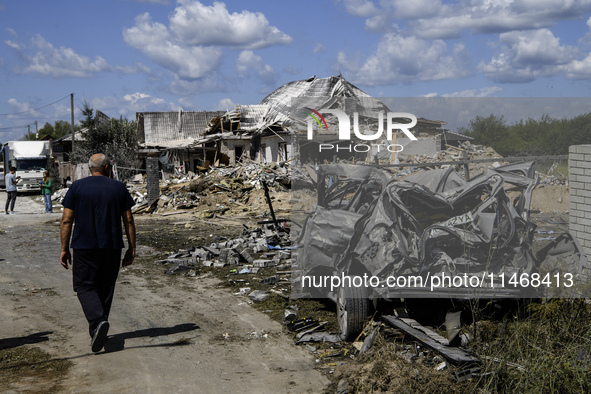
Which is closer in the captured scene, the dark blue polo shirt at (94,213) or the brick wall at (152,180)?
the dark blue polo shirt at (94,213)

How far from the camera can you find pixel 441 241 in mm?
5445

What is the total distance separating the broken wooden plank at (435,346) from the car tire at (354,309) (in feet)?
0.87

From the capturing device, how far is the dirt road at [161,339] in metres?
4.93

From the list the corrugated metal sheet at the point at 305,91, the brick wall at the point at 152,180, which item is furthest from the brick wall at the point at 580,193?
the corrugated metal sheet at the point at 305,91

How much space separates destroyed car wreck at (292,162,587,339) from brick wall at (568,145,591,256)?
0.20 metres

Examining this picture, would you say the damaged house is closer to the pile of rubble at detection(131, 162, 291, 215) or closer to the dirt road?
the pile of rubble at detection(131, 162, 291, 215)

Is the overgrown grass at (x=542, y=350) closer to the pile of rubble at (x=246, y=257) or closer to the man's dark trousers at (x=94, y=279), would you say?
the man's dark trousers at (x=94, y=279)

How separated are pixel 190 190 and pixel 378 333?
831 inches

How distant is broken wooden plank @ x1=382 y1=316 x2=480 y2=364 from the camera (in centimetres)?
472

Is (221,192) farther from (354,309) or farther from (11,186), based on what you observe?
(354,309)

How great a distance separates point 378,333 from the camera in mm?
5559

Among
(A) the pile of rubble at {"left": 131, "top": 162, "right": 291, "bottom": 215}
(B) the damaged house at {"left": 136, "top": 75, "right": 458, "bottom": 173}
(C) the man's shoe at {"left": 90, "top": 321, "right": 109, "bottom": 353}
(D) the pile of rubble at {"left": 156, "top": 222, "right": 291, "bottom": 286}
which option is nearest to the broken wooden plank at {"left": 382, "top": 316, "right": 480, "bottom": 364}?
(C) the man's shoe at {"left": 90, "top": 321, "right": 109, "bottom": 353}

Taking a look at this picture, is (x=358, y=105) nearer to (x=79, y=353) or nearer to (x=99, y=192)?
(x=99, y=192)

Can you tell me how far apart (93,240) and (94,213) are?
286 millimetres
